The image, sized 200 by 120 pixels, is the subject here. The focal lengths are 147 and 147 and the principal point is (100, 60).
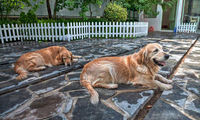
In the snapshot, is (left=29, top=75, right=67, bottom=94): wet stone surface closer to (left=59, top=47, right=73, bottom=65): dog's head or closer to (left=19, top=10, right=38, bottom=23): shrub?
(left=59, top=47, right=73, bottom=65): dog's head

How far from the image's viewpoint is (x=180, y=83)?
363 centimetres

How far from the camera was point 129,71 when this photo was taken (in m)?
3.45

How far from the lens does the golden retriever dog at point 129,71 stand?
10.6 feet

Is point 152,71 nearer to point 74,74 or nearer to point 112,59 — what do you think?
point 112,59

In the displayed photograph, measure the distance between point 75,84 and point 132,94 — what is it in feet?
4.68

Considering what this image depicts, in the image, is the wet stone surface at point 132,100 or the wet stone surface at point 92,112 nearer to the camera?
the wet stone surface at point 92,112

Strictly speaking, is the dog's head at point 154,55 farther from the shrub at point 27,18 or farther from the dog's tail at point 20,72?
the shrub at point 27,18

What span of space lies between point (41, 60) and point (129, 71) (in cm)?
299

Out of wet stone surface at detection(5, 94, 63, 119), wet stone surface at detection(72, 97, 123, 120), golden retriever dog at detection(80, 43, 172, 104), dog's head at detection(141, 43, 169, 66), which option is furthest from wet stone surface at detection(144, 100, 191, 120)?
wet stone surface at detection(5, 94, 63, 119)

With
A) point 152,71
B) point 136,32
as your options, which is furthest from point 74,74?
point 136,32

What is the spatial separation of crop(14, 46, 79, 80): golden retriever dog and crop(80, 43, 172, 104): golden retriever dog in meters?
1.89

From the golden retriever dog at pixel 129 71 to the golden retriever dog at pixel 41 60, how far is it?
1886 millimetres

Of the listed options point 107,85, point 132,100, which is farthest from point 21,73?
point 132,100

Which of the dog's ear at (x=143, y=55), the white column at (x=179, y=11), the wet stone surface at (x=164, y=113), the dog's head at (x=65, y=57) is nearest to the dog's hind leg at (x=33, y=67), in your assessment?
the dog's head at (x=65, y=57)
